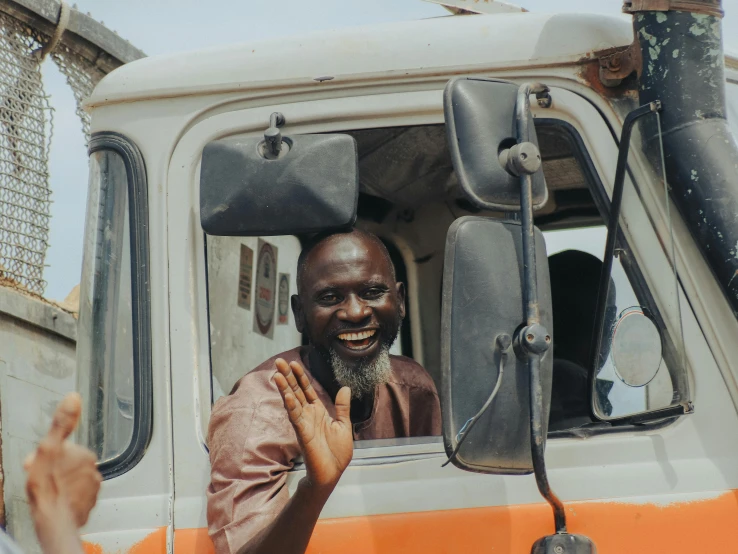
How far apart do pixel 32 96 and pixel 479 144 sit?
3102 mm

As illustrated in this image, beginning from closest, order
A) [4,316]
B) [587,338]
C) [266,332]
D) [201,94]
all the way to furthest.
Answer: [201,94] < [266,332] < [587,338] < [4,316]

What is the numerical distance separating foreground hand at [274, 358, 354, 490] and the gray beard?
500 mm

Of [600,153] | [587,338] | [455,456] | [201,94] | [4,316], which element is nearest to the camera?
[455,456]

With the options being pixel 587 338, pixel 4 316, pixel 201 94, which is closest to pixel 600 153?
pixel 201 94

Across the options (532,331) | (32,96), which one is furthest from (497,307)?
(32,96)

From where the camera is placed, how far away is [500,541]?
80.4 inches

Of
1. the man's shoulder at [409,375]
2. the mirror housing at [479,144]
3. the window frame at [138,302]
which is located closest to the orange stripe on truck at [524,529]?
the window frame at [138,302]

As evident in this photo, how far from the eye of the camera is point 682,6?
6.89 feet

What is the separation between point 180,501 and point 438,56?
1.13 m

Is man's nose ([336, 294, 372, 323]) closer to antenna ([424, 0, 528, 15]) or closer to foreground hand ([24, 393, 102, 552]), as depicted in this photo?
antenna ([424, 0, 528, 15])

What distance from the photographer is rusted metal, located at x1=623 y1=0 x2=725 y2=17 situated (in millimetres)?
2104

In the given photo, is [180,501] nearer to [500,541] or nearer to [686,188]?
[500,541]

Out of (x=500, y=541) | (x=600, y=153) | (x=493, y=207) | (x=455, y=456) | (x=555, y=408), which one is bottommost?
(x=500, y=541)

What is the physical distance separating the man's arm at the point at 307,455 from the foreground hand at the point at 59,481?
0.56 metres
